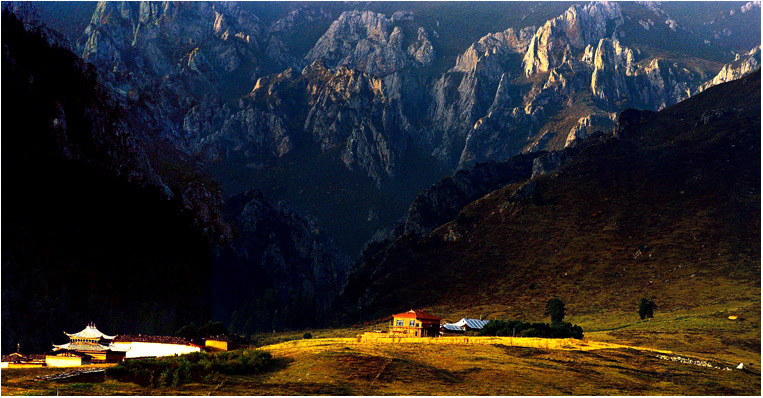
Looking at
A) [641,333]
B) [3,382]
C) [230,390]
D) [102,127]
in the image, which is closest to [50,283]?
[102,127]

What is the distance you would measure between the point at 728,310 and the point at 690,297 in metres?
17.9

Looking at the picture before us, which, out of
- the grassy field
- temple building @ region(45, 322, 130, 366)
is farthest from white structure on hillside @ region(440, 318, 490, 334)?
temple building @ region(45, 322, 130, 366)

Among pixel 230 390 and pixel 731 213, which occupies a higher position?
pixel 731 213

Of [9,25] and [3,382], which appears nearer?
[3,382]

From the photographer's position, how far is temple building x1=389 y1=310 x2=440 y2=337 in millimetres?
113062

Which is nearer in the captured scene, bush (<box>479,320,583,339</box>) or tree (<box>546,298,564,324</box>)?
bush (<box>479,320,583,339</box>)

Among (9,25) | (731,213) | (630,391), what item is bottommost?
(630,391)

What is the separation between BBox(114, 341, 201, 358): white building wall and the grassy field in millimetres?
14655

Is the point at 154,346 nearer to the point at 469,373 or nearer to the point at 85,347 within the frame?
the point at 85,347

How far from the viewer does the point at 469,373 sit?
75250 millimetres

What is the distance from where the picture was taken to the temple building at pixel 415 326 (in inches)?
4451

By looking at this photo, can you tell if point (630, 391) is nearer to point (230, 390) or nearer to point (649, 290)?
point (230, 390)

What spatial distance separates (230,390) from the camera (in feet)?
219

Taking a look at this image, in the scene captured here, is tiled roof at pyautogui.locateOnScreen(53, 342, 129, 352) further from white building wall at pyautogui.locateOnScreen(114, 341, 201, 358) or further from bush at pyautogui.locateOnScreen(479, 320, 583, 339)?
bush at pyautogui.locateOnScreen(479, 320, 583, 339)
